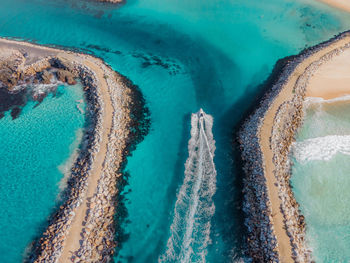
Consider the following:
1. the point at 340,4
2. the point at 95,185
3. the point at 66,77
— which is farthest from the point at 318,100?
the point at 66,77

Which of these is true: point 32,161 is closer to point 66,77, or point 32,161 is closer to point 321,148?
point 66,77

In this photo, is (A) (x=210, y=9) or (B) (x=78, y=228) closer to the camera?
(B) (x=78, y=228)

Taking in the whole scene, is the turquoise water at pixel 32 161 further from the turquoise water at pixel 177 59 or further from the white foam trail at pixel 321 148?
the white foam trail at pixel 321 148

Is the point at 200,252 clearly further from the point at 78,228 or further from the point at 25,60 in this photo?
the point at 25,60

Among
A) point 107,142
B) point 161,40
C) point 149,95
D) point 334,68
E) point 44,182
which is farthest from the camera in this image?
point 161,40

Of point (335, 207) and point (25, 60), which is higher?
point (25, 60)

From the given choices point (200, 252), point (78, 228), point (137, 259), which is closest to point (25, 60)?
point (78, 228)
